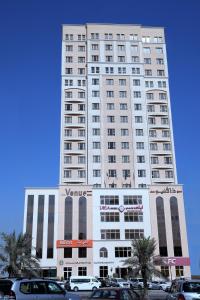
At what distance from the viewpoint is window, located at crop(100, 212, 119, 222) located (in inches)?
2889

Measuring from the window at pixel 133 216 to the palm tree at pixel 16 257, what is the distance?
3258 centimetres

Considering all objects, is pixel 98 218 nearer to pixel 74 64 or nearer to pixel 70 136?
pixel 70 136

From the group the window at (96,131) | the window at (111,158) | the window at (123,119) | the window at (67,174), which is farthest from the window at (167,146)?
the window at (67,174)

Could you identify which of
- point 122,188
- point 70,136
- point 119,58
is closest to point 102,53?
point 119,58

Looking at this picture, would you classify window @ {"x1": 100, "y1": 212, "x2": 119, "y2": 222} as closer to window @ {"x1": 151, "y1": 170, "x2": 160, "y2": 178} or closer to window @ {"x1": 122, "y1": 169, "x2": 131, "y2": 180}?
window @ {"x1": 122, "y1": 169, "x2": 131, "y2": 180}

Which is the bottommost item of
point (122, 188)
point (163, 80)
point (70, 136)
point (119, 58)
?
point (122, 188)

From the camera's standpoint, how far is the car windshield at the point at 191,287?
16.8 m

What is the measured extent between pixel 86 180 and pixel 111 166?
643 centimetres

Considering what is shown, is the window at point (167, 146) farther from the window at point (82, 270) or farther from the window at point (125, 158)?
the window at point (82, 270)

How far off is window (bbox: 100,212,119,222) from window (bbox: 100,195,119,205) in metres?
2.09

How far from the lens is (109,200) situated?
74.9 meters

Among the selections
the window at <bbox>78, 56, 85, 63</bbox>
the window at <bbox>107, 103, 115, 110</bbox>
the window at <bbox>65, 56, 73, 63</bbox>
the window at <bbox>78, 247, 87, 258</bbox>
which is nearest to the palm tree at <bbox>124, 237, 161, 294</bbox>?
the window at <bbox>78, 247, 87, 258</bbox>

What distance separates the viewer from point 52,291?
51.2ft

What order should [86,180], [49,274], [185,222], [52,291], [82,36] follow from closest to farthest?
1. [52,291]
2. [49,274]
3. [185,222]
4. [86,180]
5. [82,36]
